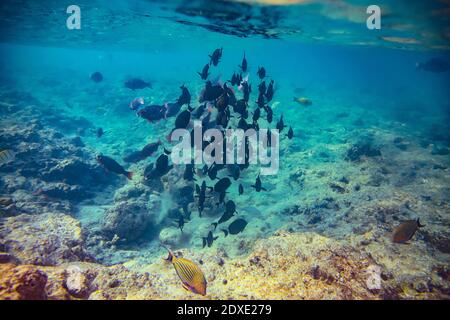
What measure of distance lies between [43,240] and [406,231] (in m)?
7.71

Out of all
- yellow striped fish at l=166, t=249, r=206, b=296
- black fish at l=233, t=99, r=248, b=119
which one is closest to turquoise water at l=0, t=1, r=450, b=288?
black fish at l=233, t=99, r=248, b=119

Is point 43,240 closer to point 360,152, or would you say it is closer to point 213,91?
point 213,91

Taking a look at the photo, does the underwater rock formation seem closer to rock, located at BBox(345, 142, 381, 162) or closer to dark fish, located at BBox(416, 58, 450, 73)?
rock, located at BBox(345, 142, 381, 162)

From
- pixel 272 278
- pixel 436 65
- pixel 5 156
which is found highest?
pixel 436 65

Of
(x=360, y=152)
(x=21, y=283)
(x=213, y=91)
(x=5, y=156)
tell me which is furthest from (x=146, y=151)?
(x=360, y=152)

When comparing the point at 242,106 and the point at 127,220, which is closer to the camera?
the point at 242,106

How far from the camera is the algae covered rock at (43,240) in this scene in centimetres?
507

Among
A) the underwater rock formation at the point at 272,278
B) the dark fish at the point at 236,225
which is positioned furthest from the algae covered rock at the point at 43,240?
the dark fish at the point at 236,225

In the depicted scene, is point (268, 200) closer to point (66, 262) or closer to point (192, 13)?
point (66, 262)

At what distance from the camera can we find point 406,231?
6.00m

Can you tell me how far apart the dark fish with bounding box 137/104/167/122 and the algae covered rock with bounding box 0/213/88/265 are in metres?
3.63

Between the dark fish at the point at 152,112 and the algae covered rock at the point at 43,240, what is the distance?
3.63m

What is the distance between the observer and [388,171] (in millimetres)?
13344
